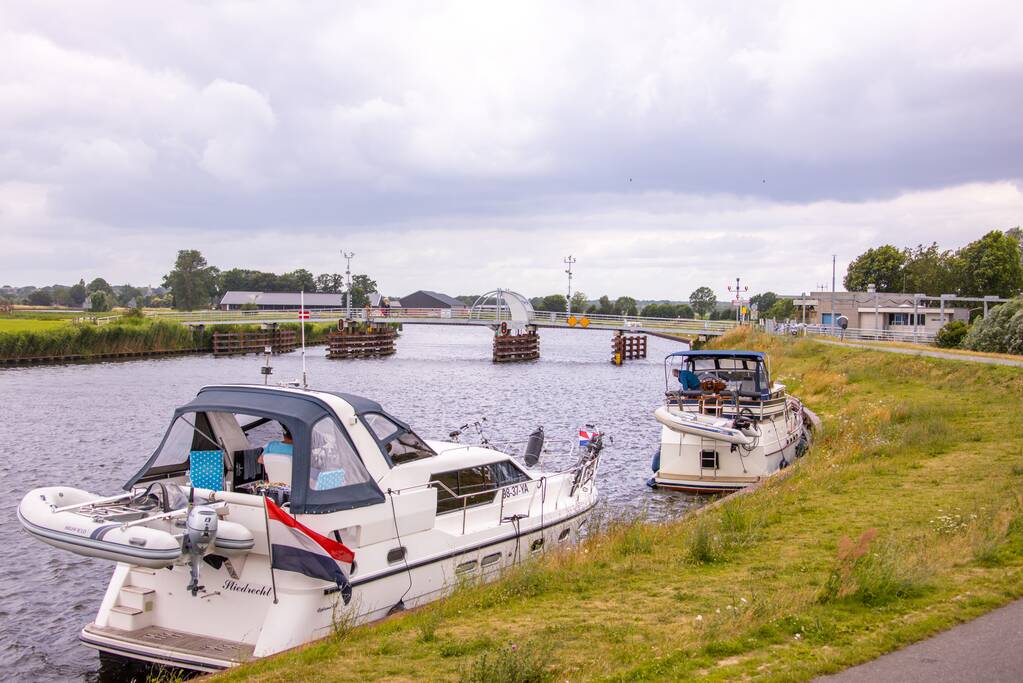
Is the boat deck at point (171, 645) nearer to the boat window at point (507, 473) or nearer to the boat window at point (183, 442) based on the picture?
the boat window at point (183, 442)

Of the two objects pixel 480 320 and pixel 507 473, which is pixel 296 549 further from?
pixel 480 320

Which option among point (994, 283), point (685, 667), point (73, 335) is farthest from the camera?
point (994, 283)

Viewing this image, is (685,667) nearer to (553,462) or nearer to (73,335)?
(553,462)

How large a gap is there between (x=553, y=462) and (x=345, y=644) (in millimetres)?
17259

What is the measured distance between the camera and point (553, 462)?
25891 mm

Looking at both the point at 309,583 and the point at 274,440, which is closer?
the point at 309,583

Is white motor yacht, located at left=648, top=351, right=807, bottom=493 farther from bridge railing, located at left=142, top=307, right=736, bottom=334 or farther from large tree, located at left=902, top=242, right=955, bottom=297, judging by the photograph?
large tree, located at left=902, top=242, right=955, bottom=297

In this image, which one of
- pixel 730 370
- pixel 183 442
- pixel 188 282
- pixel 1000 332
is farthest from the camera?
pixel 188 282

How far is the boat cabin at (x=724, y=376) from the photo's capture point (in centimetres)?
2480

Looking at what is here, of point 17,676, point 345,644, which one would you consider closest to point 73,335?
point 17,676

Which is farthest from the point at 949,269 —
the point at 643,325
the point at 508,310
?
the point at 508,310

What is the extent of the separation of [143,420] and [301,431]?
96.6ft

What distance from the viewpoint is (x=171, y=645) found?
10359 mm

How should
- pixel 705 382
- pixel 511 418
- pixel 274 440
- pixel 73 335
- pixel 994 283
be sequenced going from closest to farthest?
pixel 274 440 < pixel 705 382 < pixel 511 418 < pixel 73 335 < pixel 994 283
